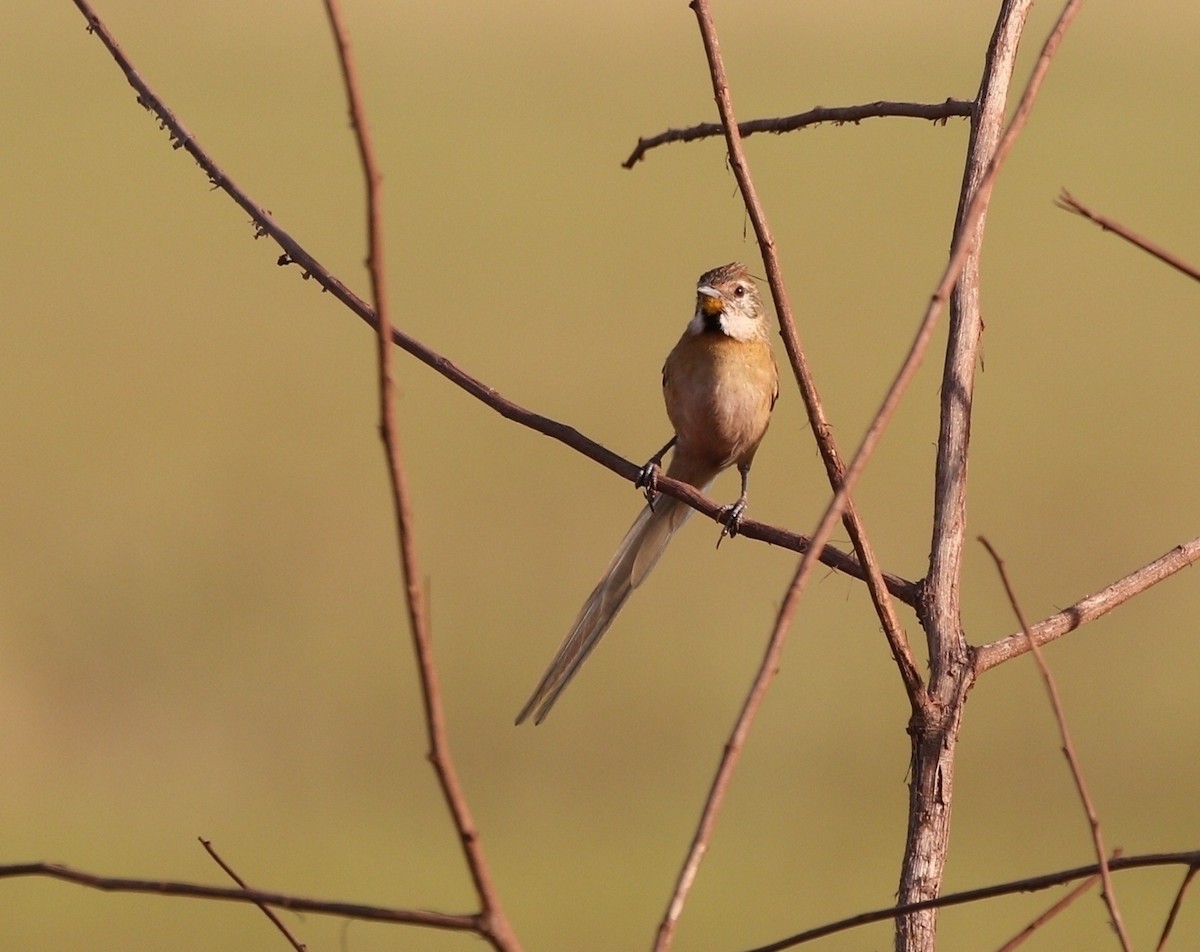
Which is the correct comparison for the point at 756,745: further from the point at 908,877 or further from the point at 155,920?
the point at 908,877

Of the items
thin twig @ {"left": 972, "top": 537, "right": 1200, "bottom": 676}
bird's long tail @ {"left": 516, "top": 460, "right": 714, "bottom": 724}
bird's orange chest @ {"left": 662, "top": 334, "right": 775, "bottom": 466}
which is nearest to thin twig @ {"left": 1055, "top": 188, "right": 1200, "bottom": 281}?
thin twig @ {"left": 972, "top": 537, "right": 1200, "bottom": 676}

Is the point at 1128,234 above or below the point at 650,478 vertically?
below

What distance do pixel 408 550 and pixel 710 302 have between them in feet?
14.8

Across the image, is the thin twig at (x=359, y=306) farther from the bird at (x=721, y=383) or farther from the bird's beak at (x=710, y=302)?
the bird's beak at (x=710, y=302)

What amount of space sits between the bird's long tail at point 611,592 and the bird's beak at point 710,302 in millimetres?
1288

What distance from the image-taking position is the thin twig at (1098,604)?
2400mm

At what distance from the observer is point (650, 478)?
3.49 m

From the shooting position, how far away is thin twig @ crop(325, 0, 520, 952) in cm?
148

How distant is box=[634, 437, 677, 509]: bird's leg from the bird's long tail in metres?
0.04

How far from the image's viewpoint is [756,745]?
628 inches

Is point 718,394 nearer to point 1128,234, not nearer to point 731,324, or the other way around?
point 731,324

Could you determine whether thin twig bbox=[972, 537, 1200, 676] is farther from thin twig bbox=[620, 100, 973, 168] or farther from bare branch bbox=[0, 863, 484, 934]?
bare branch bbox=[0, 863, 484, 934]

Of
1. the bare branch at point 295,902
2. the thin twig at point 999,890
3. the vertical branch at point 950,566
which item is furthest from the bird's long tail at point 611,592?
the bare branch at point 295,902

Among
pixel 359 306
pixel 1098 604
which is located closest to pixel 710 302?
→ pixel 359 306
